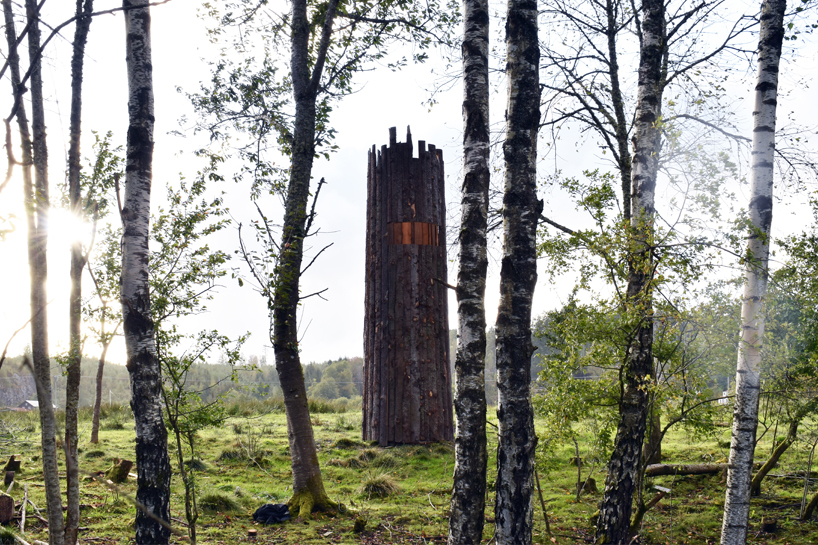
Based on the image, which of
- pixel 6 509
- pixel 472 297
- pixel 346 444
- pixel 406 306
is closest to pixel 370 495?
pixel 346 444

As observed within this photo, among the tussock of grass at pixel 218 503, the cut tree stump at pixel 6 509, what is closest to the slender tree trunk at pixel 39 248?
the cut tree stump at pixel 6 509

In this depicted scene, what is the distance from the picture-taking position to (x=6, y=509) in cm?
678

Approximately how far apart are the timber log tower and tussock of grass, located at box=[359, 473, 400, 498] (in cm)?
225

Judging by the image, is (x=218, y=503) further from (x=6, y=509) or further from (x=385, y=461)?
(x=385, y=461)

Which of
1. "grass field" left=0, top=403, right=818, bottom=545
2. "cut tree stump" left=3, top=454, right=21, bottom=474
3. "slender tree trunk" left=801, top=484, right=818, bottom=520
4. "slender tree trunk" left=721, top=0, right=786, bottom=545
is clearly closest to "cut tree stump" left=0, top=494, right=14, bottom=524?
"grass field" left=0, top=403, right=818, bottom=545

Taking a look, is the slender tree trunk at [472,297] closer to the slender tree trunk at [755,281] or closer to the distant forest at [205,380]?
the slender tree trunk at [755,281]

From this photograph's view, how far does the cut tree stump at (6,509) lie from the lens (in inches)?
266

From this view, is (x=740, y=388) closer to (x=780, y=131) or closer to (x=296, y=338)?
(x=780, y=131)

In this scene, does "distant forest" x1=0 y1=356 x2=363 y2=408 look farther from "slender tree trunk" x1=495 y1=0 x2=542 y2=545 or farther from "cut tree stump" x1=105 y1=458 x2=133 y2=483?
"slender tree trunk" x1=495 y1=0 x2=542 y2=545

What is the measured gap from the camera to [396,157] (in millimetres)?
11547

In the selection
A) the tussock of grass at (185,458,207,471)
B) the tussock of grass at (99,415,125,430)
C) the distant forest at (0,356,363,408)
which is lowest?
the distant forest at (0,356,363,408)

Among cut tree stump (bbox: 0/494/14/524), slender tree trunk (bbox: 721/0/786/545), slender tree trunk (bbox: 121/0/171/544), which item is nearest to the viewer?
slender tree trunk (bbox: 121/0/171/544)

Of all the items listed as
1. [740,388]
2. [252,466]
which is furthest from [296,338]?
[740,388]

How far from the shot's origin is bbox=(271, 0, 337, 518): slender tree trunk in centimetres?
736
